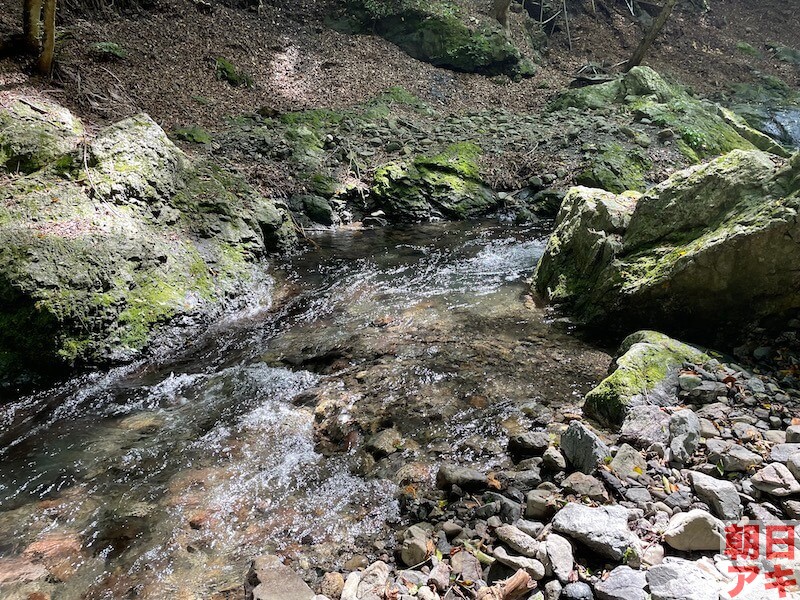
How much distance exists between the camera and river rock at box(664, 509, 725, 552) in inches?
88.1

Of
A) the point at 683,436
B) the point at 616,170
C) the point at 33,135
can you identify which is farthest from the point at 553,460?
the point at 616,170

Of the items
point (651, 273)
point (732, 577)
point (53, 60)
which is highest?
point (53, 60)

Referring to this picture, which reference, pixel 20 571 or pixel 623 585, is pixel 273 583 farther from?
pixel 623 585

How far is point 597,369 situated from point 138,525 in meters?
4.14

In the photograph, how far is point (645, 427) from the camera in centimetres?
331

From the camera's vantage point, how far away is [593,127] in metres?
13.7

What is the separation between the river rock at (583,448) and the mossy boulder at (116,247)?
184 inches

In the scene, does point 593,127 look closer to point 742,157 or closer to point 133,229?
point 742,157

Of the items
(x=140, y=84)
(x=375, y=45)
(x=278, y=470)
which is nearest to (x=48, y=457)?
(x=278, y=470)

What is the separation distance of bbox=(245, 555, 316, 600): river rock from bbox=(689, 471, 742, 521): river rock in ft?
7.31

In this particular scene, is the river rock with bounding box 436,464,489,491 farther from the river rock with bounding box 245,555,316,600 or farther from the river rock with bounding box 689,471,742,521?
the river rock with bounding box 689,471,742,521

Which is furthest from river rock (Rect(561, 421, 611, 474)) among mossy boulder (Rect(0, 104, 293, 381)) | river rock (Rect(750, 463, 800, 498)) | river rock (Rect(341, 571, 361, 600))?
mossy boulder (Rect(0, 104, 293, 381))

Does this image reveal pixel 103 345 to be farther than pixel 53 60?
No

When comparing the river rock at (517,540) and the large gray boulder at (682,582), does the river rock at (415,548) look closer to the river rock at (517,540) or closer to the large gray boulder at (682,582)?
the river rock at (517,540)
